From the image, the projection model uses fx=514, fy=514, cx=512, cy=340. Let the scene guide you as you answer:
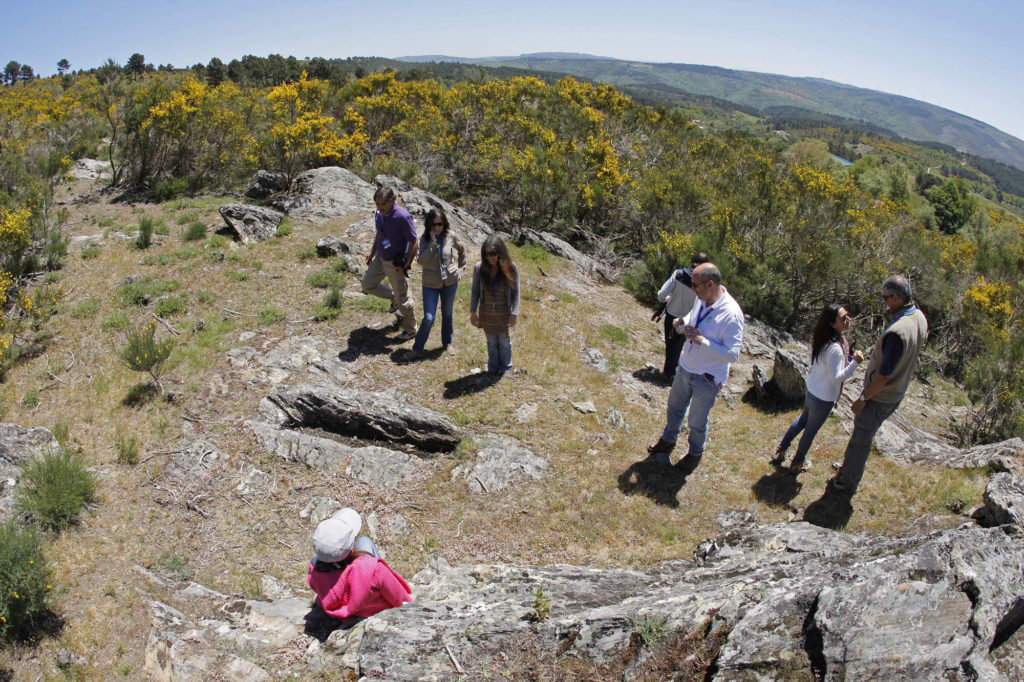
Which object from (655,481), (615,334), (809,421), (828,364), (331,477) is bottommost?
(331,477)

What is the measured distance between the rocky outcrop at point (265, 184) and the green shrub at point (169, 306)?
22.4ft

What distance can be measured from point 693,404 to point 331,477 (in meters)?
3.75

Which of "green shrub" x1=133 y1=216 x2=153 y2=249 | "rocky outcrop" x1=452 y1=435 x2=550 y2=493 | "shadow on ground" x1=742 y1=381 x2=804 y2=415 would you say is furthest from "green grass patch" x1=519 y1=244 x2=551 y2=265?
"green shrub" x1=133 y1=216 x2=153 y2=249

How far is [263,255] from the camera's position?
10.1 meters

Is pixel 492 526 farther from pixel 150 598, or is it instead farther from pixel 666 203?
pixel 666 203

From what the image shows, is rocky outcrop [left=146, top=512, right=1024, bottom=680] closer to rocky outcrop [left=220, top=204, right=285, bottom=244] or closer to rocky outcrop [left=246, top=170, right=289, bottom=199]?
rocky outcrop [left=220, top=204, right=285, bottom=244]

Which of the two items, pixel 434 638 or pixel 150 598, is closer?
pixel 434 638

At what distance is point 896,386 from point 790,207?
10864 mm

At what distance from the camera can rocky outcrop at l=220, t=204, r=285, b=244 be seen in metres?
10.6

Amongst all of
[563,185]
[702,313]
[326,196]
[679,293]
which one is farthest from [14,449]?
[563,185]

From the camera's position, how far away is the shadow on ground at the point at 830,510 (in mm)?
4867

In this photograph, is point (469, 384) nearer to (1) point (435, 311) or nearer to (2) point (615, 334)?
(1) point (435, 311)

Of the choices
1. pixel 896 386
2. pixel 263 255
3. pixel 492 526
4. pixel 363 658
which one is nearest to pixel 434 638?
pixel 363 658

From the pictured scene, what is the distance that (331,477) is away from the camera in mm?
5324
